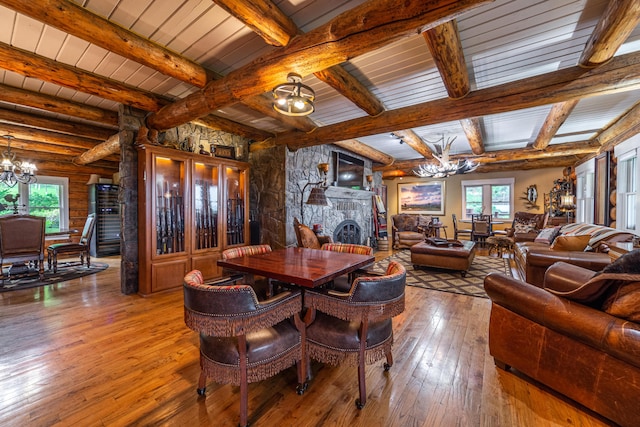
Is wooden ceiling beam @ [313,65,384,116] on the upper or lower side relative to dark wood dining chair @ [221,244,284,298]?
upper

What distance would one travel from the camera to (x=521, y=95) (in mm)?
2852

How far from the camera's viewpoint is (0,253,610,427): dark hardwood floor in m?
1.53

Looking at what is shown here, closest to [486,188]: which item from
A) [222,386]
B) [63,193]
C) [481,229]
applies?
[481,229]

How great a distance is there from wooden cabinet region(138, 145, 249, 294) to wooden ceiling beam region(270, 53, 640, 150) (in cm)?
246

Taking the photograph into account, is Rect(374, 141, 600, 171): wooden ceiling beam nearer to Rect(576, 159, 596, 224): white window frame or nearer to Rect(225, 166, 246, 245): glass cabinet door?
Rect(576, 159, 596, 224): white window frame

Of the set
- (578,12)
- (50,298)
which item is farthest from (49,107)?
(578,12)

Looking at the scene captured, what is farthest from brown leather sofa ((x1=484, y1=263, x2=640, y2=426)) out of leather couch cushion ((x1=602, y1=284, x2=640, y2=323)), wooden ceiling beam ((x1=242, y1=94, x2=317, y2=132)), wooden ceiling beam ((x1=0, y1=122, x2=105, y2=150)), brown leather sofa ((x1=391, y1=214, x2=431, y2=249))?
wooden ceiling beam ((x1=0, y1=122, x2=105, y2=150))

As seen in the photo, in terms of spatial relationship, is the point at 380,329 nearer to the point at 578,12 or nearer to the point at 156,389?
the point at 156,389

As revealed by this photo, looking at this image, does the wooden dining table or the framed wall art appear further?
the framed wall art

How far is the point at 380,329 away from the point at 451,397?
636 mm

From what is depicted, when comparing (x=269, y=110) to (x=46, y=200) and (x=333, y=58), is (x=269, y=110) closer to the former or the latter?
(x=333, y=58)

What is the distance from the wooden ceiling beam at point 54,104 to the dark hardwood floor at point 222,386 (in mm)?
2756

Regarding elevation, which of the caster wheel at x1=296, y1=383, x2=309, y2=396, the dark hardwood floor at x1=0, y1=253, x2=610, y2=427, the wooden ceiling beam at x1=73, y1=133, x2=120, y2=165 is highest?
the wooden ceiling beam at x1=73, y1=133, x2=120, y2=165

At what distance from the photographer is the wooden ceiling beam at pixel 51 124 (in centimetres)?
405
